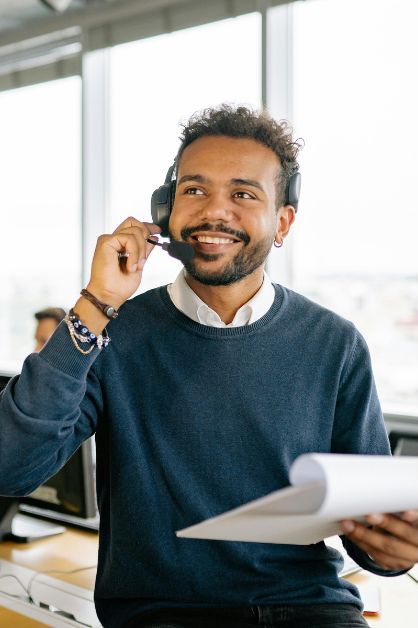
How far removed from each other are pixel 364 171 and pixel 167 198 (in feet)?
6.15

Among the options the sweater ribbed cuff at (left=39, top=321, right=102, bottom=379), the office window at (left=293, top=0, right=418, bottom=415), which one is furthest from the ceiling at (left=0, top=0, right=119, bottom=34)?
the sweater ribbed cuff at (left=39, top=321, right=102, bottom=379)

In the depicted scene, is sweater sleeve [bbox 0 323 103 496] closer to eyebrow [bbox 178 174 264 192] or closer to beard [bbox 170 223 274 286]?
beard [bbox 170 223 274 286]

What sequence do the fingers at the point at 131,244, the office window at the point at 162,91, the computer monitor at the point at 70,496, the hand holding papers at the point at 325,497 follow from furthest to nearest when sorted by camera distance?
1. the office window at the point at 162,91
2. the computer monitor at the point at 70,496
3. the fingers at the point at 131,244
4. the hand holding papers at the point at 325,497

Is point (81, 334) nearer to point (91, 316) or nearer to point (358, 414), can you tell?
point (91, 316)

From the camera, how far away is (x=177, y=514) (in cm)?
122

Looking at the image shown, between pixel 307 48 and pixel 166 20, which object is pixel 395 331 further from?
pixel 166 20

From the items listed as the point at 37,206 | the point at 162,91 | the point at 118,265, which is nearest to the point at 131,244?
the point at 118,265

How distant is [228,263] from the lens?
1.34 metres

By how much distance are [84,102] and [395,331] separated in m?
2.22

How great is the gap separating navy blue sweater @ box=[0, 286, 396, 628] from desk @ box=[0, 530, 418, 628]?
118 mm

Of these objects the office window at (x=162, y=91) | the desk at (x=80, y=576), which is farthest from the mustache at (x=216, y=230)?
the office window at (x=162, y=91)

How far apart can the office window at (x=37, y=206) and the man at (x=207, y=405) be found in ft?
9.21

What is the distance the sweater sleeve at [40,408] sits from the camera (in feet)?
3.61

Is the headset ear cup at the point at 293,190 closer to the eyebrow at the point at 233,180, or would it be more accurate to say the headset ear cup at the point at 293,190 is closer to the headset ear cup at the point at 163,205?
the eyebrow at the point at 233,180
